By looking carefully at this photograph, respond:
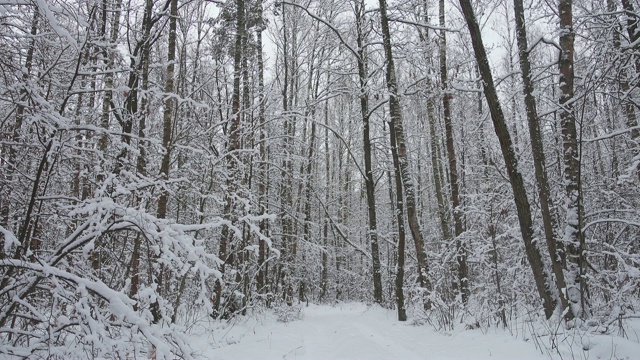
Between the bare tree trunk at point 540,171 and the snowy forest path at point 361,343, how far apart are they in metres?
1.22

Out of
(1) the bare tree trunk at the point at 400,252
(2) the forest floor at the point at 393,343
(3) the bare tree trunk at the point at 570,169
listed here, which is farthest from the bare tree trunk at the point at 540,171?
(1) the bare tree trunk at the point at 400,252

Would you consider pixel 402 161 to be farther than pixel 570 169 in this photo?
Yes

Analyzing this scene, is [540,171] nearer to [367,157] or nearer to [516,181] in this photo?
[516,181]

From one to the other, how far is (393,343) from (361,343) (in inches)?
28.0

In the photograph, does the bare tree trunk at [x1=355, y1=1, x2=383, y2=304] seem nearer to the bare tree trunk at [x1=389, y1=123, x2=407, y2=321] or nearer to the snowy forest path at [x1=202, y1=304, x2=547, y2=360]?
the bare tree trunk at [x1=389, y1=123, x2=407, y2=321]

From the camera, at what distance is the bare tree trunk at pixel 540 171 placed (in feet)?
18.7

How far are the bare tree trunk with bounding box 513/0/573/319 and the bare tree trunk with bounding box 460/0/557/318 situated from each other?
0.63 ft

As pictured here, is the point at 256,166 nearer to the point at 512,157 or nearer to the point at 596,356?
the point at 512,157

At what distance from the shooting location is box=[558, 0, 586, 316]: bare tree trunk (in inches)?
215

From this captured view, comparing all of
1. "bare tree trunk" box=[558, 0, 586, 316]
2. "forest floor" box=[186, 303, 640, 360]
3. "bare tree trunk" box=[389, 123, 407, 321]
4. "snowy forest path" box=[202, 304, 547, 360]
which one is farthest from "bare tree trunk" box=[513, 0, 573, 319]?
"bare tree trunk" box=[389, 123, 407, 321]

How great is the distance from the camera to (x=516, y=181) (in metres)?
5.84

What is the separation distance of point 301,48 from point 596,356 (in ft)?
49.4

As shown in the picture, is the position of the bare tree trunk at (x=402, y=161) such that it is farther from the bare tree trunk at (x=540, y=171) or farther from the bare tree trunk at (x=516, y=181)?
the bare tree trunk at (x=516, y=181)

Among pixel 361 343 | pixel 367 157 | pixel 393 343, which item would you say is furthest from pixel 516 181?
pixel 367 157
